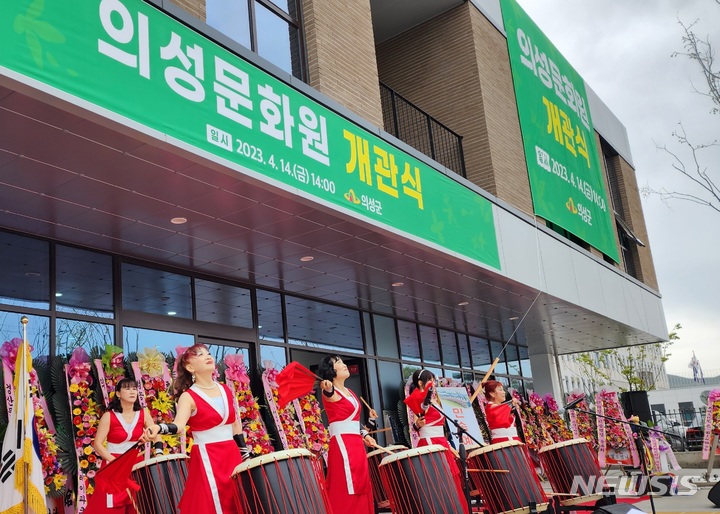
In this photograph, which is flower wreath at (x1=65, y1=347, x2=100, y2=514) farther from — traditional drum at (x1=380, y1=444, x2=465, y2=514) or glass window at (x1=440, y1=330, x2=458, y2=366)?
glass window at (x1=440, y1=330, x2=458, y2=366)

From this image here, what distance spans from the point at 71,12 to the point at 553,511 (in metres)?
5.70

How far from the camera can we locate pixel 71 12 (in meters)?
5.61

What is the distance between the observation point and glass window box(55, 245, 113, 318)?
8.38 m

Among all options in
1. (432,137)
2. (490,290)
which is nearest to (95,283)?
(490,290)

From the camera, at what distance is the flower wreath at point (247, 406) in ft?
30.4

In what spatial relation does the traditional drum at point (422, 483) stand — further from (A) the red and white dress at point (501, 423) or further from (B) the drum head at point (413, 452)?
(A) the red and white dress at point (501, 423)

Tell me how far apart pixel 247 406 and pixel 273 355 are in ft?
6.28

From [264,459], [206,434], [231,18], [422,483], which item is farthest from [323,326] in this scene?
[264,459]

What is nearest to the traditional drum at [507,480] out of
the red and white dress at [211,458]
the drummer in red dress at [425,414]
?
the drummer in red dress at [425,414]

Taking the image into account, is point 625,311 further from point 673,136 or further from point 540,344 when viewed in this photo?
point 673,136

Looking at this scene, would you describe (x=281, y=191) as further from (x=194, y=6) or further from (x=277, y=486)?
(x=277, y=486)

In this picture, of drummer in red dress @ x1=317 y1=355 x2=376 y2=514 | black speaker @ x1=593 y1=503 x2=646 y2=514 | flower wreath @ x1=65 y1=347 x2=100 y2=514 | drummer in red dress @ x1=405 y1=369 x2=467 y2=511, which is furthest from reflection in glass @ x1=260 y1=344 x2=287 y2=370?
black speaker @ x1=593 y1=503 x2=646 y2=514

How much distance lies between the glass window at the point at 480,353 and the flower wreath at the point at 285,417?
8.06 metres

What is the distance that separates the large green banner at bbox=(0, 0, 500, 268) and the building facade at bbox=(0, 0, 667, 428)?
0.02 metres
